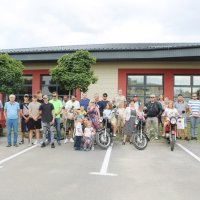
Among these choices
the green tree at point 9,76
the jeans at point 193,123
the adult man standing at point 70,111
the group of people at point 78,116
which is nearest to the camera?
the group of people at point 78,116

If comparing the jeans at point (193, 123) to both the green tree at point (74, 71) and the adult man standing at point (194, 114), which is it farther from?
the green tree at point (74, 71)

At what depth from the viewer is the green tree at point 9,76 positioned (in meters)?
15.8

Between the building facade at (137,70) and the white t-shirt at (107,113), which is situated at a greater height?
the building facade at (137,70)

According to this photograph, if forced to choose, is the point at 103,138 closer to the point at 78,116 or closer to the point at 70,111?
the point at 78,116

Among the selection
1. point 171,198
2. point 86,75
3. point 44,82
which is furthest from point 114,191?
point 44,82

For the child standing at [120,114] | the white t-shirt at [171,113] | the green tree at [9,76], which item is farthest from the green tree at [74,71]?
the white t-shirt at [171,113]

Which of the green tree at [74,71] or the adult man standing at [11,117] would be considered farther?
the green tree at [74,71]

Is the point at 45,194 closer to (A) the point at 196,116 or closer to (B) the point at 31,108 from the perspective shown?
(B) the point at 31,108

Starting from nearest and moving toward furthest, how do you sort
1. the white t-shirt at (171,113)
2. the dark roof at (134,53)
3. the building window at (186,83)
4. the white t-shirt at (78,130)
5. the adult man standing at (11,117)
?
the white t-shirt at (78,130) < the adult man standing at (11,117) < the white t-shirt at (171,113) < the dark roof at (134,53) < the building window at (186,83)

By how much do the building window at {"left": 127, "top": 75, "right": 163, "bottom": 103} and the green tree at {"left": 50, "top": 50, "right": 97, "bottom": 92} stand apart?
16.6 feet

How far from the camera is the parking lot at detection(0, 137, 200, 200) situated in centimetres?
582

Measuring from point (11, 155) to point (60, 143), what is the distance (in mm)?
2535

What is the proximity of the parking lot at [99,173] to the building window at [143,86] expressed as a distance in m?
9.84

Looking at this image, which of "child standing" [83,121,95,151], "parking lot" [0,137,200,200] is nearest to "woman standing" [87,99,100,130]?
"child standing" [83,121,95,151]
